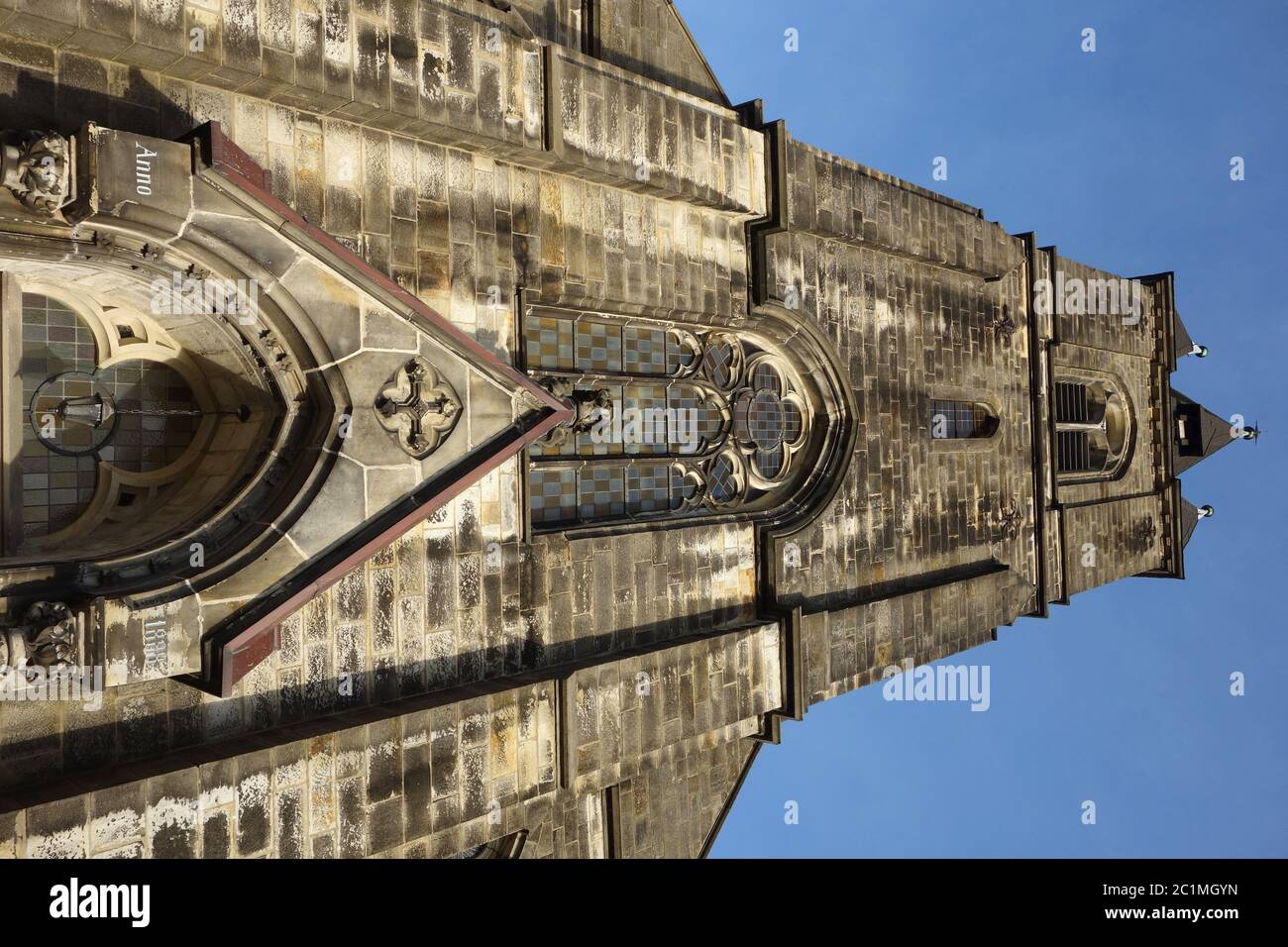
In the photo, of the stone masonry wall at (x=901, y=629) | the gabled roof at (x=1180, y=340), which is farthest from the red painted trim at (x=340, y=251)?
the gabled roof at (x=1180, y=340)

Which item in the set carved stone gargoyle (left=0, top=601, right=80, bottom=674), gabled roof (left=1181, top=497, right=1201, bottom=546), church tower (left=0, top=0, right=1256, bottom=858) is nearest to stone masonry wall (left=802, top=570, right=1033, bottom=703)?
church tower (left=0, top=0, right=1256, bottom=858)

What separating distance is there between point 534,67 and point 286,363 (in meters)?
5.87

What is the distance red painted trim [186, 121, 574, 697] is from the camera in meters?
9.40

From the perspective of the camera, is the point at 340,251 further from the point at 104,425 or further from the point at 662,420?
the point at 662,420

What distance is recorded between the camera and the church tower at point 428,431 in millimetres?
9297

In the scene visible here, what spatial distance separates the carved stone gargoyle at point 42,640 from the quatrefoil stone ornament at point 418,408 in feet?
12.0

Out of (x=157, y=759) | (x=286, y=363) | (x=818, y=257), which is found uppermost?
(x=818, y=257)

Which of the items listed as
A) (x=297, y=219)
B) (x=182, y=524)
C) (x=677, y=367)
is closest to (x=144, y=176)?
(x=297, y=219)

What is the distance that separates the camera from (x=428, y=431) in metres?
11.1

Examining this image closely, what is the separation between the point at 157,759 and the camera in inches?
383

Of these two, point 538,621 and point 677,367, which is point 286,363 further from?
point 677,367

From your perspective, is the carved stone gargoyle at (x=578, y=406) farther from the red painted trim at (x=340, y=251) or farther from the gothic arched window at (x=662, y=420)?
Answer: the red painted trim at (x=340, y=251)

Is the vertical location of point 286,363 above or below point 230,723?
above

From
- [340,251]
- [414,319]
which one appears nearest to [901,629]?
[414,319]
